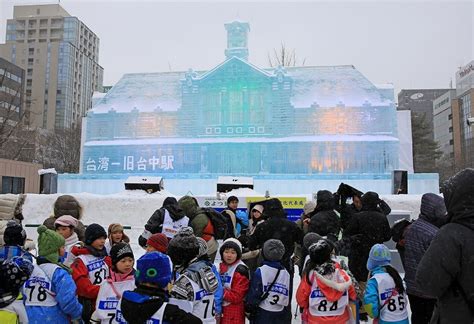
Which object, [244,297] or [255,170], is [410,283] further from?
[255,170]

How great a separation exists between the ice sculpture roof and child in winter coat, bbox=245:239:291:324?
1888 centimetres

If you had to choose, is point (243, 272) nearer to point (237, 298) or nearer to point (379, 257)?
point (237, 298)

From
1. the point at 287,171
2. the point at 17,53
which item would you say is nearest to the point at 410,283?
the point at 287,171

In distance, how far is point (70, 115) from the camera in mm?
83688

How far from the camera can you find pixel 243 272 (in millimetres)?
4508

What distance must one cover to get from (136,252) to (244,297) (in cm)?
932

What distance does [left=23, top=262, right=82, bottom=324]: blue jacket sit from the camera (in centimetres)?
364

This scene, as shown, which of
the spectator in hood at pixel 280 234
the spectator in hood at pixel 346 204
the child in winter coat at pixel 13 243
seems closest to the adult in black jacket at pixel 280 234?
the spectator in hood at pixel 280 234

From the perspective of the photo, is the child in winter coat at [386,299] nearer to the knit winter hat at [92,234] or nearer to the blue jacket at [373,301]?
the blue jacket at [373,301]

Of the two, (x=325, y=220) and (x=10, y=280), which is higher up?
(x=325, y=220)

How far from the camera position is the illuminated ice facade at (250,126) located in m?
21.9

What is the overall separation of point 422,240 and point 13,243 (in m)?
4.10

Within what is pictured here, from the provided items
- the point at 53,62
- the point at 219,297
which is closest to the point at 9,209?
the point at 219,297

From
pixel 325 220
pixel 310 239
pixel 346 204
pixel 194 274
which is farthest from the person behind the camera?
pixel 346 204
